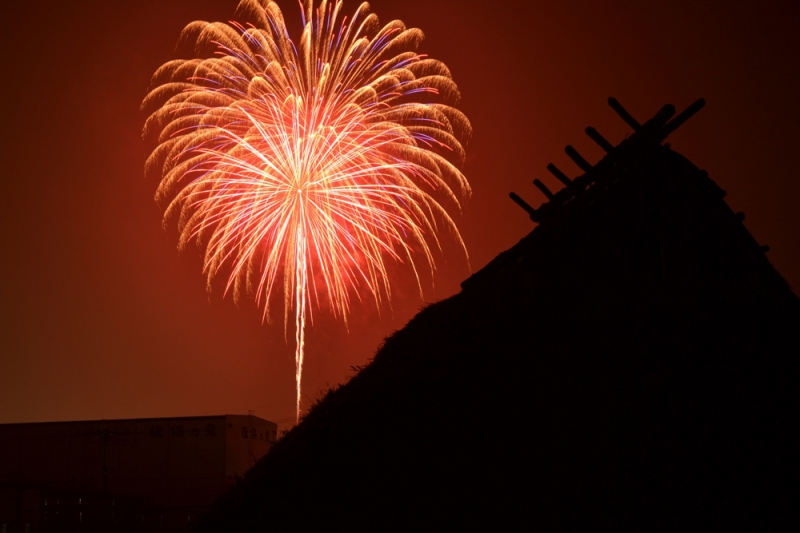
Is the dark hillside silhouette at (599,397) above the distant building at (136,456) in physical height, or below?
below

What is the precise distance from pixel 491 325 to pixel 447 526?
2242mm

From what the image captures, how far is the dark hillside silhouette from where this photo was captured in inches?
222

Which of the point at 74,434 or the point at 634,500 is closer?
the point at 634,500

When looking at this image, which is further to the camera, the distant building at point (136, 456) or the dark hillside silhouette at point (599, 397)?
the distant building at point (136, 456)

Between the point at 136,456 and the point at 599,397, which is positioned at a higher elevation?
the point at 136,456

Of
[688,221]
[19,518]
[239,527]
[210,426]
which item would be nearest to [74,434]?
[210,426]

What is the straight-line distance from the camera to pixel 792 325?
21.8 feet

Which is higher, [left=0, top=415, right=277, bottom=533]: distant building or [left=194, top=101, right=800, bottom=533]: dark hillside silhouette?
[left=0, top=415, right=277, bottom=533]: distant building

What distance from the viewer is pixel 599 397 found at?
6215mm

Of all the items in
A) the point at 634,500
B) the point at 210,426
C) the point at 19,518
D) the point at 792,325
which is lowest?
the point at 634,500

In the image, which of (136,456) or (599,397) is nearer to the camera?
(599,397)

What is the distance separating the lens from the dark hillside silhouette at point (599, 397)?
5648 mm

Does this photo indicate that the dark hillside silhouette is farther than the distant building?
No

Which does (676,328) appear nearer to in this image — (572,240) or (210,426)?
(572,240)
